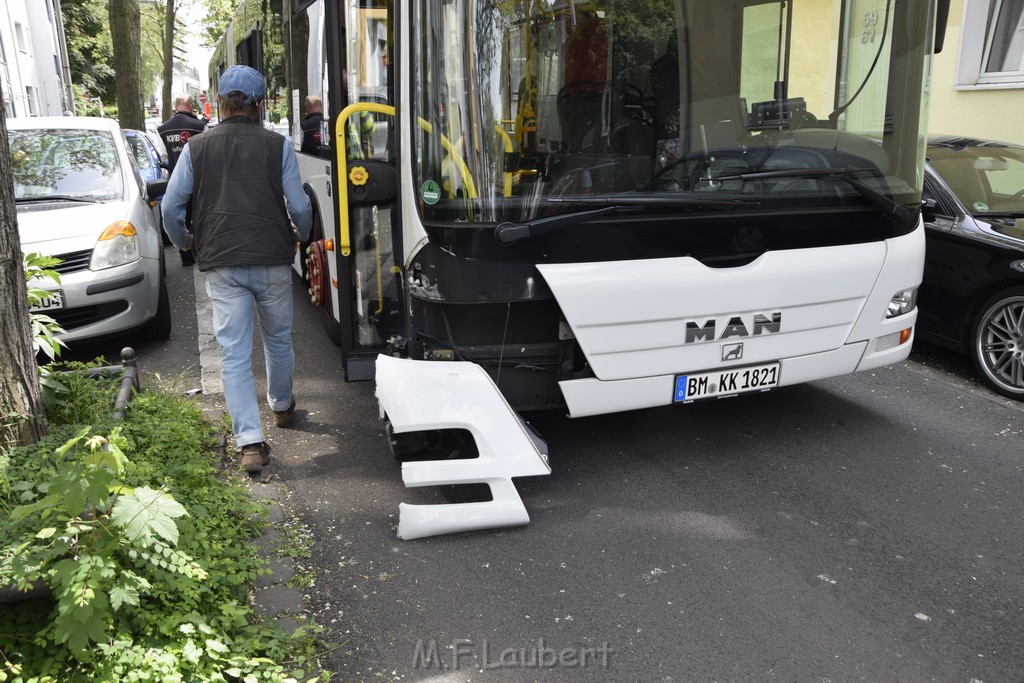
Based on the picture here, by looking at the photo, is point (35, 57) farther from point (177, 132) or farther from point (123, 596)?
point (123, 596)

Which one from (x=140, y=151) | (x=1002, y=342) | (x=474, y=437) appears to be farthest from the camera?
(x=140, y=151)

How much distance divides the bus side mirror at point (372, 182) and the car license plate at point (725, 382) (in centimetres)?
165

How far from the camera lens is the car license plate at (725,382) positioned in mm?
4305

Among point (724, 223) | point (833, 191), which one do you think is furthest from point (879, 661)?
point (833, 191)

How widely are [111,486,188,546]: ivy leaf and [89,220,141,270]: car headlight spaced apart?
13.5 feet

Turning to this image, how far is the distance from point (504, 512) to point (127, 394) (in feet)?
6.76

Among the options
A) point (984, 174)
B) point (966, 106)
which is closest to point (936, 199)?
point (984, 174)

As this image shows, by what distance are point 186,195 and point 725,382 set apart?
9.46 ft

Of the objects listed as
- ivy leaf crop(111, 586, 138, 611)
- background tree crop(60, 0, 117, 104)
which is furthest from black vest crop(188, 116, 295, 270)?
background tree crop(60, 0, 117, 104)

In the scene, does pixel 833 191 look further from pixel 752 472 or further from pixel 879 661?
pixel 879 661

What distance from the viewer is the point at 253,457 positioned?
4.46 meters

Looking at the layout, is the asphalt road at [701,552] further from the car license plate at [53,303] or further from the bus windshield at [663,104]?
the car license plate at [53,303]

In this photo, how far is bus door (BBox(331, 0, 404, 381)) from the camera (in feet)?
14.1

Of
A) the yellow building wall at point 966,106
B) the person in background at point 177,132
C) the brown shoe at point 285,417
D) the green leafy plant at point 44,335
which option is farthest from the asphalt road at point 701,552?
the person in background at point 177,132
